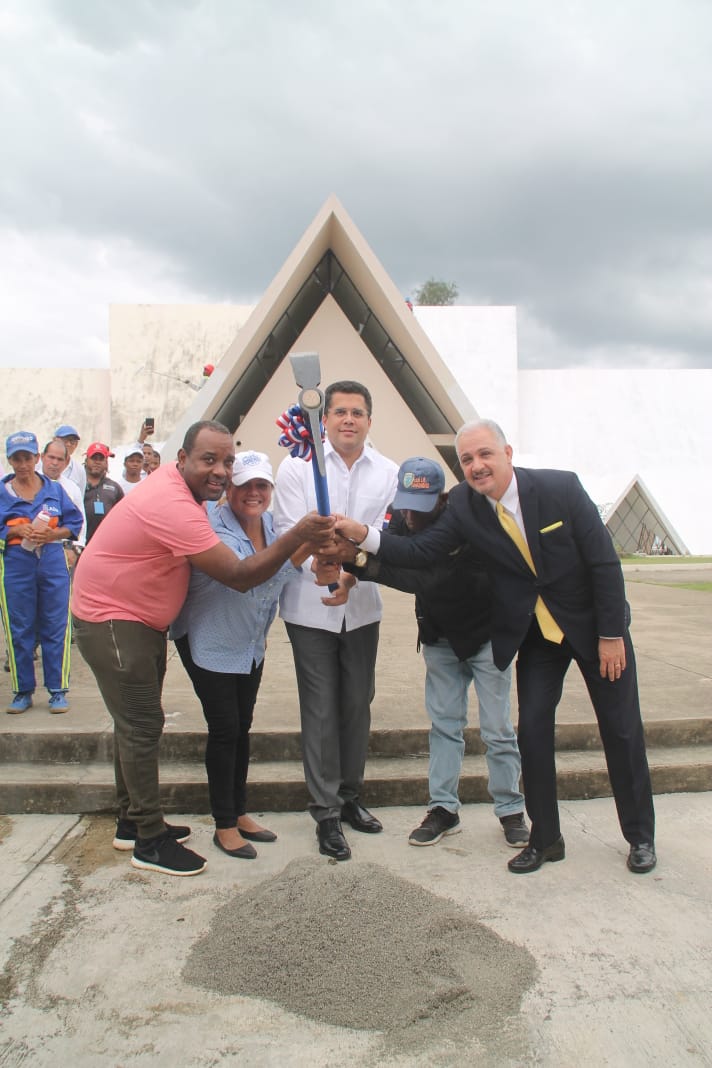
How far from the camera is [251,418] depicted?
20266 mm

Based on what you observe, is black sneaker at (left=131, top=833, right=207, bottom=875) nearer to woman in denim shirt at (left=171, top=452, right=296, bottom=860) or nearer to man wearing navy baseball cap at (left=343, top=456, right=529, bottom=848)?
woman in denim shirt at (left=171, top=452, right=296, bottom=860)

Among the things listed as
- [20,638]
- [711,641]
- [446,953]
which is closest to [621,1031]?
[446,953]

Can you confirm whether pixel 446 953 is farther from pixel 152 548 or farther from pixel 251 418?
pixel 251 418

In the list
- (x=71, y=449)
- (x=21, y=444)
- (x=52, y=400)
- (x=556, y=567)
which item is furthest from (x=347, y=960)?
(x=52, y=400)

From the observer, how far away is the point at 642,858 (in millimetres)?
3033

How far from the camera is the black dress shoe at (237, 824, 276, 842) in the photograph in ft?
10.9

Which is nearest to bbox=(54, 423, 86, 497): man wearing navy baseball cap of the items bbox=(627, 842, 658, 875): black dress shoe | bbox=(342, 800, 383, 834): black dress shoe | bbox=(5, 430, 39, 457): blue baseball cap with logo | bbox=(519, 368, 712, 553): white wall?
bbox=(5, 430, 39, 457): blue baseball cap with logo

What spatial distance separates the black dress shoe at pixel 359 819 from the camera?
3.42 m

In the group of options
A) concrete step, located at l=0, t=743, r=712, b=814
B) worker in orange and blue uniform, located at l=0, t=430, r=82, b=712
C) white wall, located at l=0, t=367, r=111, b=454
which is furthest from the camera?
white wall, located at l=0, t=367, r=111, b=454

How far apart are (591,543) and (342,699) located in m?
1.23

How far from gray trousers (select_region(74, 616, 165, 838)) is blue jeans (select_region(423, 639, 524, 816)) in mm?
1162

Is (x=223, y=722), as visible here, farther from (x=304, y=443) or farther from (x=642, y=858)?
(x=642, y=858)

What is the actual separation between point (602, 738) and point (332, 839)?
1.16 meters

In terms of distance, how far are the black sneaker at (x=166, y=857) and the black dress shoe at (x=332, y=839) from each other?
48cm
